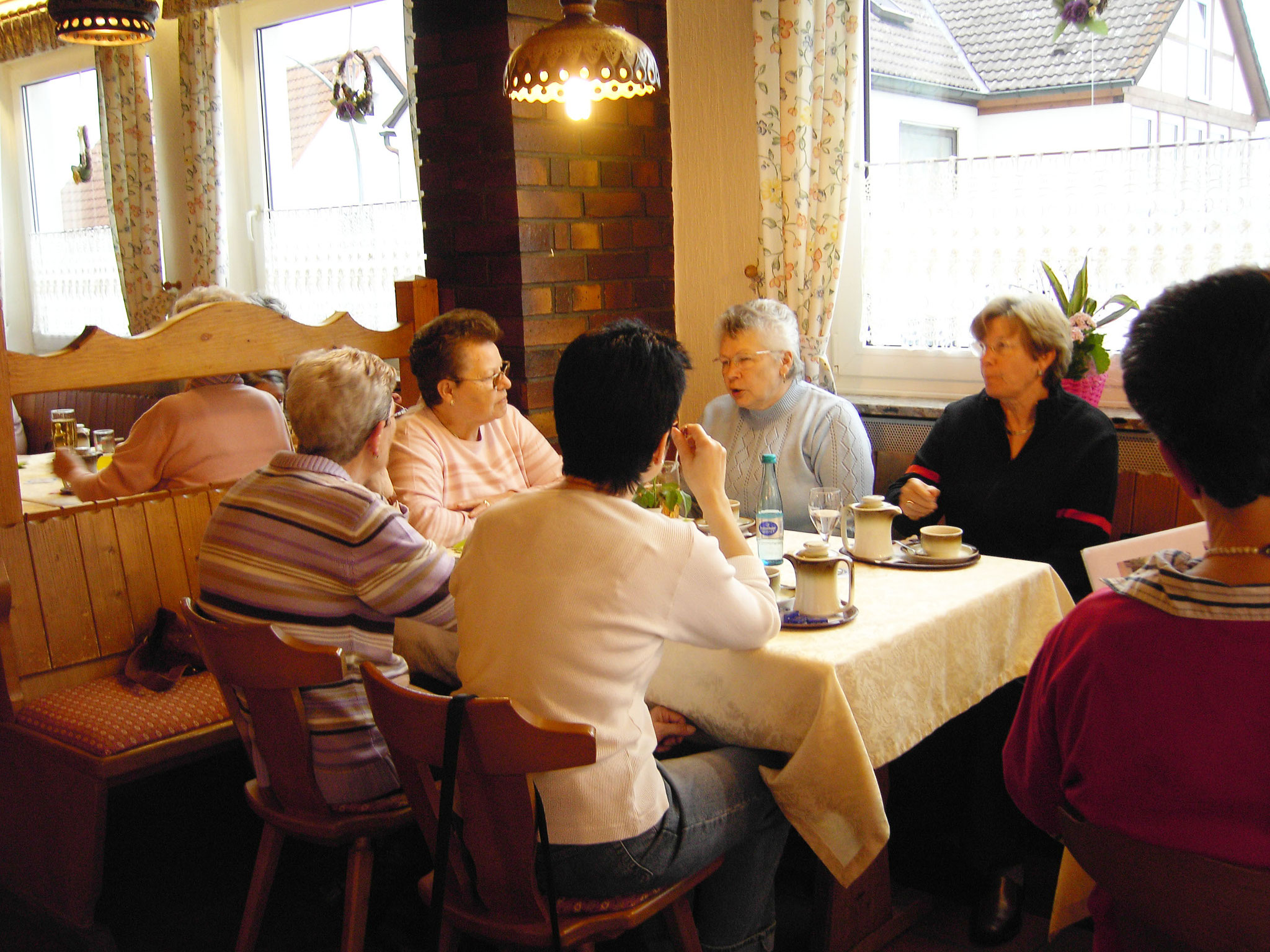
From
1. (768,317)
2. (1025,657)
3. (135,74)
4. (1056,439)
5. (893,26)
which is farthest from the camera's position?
(135,74)

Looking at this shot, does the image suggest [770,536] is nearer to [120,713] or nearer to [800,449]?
[800,449]

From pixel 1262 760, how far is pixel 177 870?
2290mm

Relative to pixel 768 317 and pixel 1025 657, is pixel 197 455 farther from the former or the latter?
pixel 1025 657

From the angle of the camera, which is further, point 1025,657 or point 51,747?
point 51,747

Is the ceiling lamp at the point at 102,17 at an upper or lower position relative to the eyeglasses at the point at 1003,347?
upper

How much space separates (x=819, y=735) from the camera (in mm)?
1613

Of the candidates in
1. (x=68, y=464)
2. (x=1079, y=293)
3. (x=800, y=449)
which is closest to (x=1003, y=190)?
(x=1079, y=293)

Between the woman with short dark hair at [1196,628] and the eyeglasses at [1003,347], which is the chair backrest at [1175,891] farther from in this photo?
the eyeglasses at [1003,347]

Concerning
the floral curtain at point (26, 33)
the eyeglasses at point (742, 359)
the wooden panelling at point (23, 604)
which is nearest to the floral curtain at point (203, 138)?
the floral curtain at point (26, 33)

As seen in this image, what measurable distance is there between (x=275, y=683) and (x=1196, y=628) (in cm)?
128

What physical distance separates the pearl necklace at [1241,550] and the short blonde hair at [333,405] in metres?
1.35

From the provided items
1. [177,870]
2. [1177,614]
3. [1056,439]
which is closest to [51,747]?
[177,870]

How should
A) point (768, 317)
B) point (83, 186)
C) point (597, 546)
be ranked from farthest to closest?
point (83, 186) < point (768, 317) < point (597, 546)

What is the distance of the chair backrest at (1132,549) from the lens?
1827mm
